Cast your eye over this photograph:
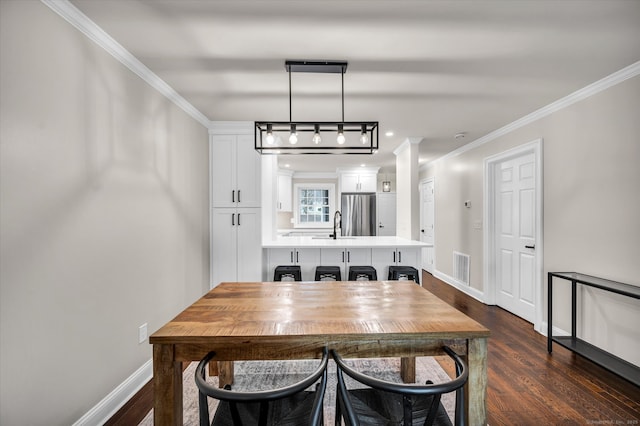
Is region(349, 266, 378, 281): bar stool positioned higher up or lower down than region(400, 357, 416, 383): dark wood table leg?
higher up

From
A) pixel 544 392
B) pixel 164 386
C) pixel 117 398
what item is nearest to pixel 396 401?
pixel 164 386

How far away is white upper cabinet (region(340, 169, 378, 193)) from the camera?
6910 mm

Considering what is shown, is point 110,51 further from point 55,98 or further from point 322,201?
point 322,201

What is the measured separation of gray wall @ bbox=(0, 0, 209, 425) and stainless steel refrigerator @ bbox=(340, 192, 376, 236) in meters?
4.70

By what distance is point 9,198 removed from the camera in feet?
4.38

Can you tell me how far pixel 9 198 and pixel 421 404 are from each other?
2028 millimetres

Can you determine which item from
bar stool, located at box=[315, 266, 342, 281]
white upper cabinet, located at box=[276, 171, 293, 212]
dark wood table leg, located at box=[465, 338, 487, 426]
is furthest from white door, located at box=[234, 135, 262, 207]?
white upper cabinet, located at box=[276, 171, 293, 212]

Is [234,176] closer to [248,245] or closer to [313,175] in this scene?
[248,245]

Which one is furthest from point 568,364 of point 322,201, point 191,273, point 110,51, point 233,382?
point 322,201

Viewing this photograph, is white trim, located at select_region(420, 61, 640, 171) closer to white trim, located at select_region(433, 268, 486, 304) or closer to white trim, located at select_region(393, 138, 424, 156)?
white trim, located at select_region(393, 138, 424, 156)

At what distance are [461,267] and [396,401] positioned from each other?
4208 millimetres

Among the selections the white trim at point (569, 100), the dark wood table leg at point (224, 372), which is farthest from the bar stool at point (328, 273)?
the white trim at point (569, 100)

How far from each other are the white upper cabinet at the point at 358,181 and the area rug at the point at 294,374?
460 centimetres

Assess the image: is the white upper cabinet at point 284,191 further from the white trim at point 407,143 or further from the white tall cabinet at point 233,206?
the white tall cabinet at point 233,206
